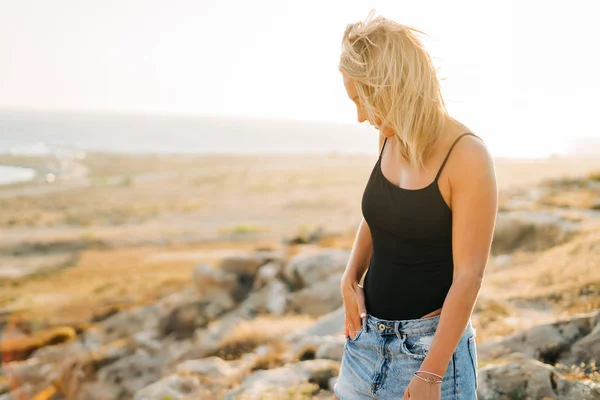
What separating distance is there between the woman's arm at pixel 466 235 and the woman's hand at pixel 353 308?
449 mm

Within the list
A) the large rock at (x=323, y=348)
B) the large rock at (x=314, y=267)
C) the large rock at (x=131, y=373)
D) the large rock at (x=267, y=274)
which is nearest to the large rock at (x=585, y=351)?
the large rock at (x=323, y=348)

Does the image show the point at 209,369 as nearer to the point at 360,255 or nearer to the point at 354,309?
the point at 360,255

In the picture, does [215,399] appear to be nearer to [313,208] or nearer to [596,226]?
[596,226]

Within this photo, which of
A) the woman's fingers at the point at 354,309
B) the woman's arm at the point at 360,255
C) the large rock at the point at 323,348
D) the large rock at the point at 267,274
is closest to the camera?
the woman's fingers at the point at 354,309

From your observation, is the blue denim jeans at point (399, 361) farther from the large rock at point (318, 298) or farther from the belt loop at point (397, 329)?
the large rock at point (318, 298)

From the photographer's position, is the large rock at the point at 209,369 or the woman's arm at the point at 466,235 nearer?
the woman's arm at the point at 466,235

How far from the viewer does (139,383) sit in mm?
11742

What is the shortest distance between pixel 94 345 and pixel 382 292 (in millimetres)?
14358

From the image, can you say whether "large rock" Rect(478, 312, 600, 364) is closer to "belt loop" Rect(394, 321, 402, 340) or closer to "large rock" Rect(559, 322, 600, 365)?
"large rock" Rect(559, 322, 600, 365)

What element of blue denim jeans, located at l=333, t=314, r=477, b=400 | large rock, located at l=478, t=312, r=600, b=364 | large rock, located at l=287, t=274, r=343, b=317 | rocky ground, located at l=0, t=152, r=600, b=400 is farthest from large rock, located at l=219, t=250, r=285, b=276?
blue denim jeans, located at l=333, t=314, r=477, b=400

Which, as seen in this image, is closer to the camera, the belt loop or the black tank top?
the black tank top

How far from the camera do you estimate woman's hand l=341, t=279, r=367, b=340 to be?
2424mm

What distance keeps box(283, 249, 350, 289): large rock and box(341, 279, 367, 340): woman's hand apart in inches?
521

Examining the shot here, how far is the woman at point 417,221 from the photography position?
197 cm
